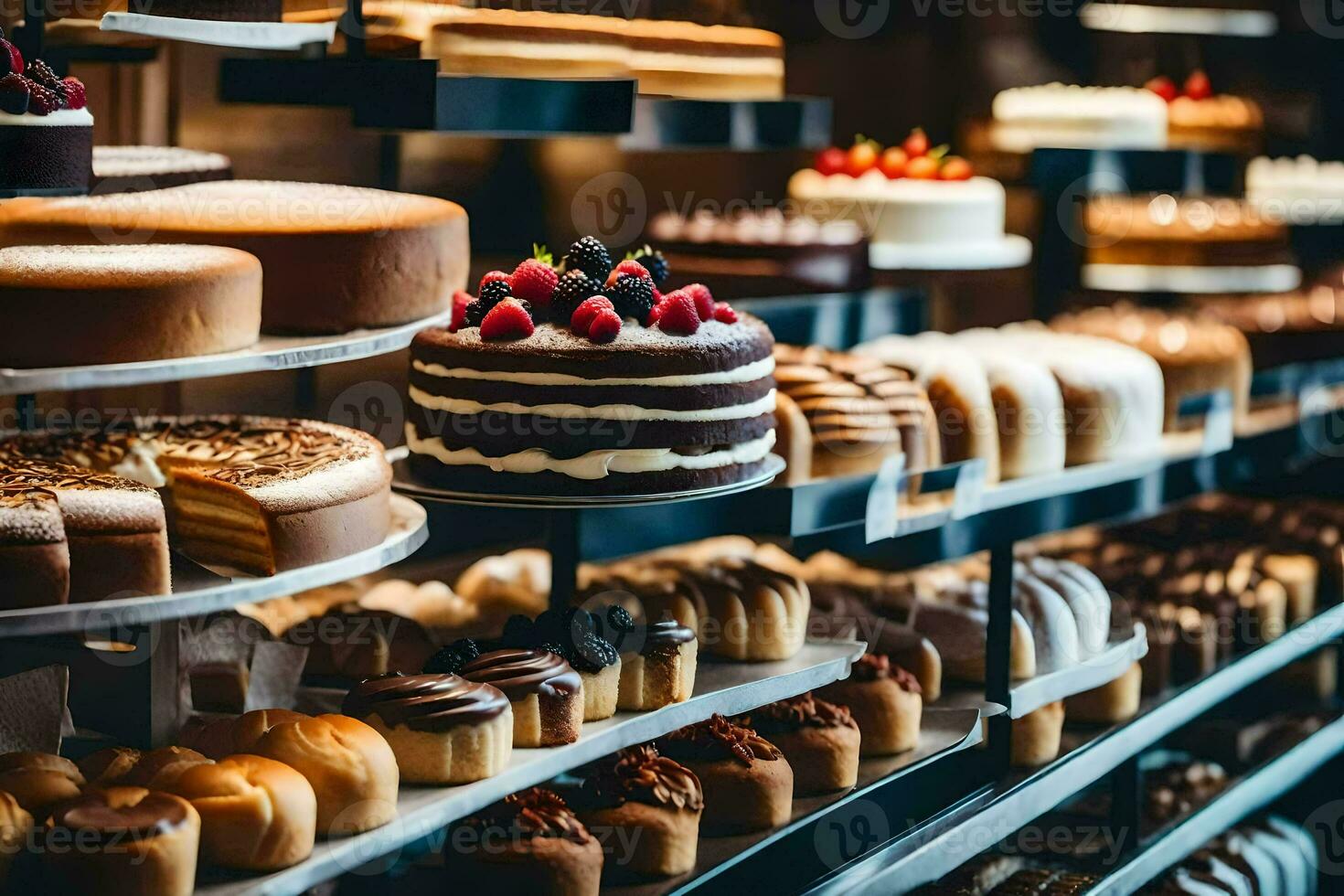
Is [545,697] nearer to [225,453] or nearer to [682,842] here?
[682,842]

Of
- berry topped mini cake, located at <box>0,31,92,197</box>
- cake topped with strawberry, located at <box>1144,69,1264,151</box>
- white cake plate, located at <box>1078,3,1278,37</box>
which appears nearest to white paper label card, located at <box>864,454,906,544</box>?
berry topped mini cake, located at <box>0,31,92,197</box>

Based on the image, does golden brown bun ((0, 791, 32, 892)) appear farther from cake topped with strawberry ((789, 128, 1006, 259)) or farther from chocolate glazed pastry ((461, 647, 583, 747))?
cake topped with strawberry ((789, 128, 1006, 259))

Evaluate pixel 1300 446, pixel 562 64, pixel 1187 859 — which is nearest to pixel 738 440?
pixel 562 64

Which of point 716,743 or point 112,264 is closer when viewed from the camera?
point 112,264

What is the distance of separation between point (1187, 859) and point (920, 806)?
1.57 metres

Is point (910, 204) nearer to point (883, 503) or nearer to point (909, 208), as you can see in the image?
point (909, 208)

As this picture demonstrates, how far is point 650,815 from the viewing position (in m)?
3.11

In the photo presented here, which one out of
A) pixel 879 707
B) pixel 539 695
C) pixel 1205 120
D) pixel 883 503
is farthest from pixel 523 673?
pixel 1205 120

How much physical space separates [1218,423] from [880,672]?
1504mm

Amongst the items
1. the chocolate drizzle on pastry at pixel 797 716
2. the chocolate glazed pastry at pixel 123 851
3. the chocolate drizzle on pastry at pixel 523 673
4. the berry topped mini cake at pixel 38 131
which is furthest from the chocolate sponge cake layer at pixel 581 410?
the chocolate glazed pastry at pixel 123 851

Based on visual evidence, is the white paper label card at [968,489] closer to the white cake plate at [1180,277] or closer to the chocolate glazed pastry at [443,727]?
the chocolate glazed pastry at [443,727]

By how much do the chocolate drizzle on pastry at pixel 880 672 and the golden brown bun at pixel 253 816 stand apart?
146 cm

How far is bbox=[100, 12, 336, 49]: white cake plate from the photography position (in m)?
2.51

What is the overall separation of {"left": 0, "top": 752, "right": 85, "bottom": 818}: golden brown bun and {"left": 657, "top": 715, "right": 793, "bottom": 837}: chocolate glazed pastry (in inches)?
47.2
